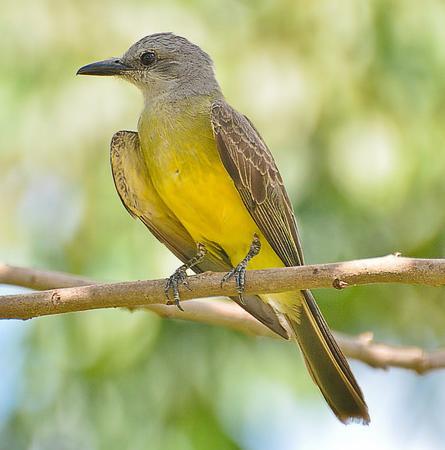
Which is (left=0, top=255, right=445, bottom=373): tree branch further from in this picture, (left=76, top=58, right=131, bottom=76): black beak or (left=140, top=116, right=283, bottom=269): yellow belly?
(left=76, top=58, right=131, bottom=76): black beak

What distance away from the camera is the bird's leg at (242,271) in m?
4.37

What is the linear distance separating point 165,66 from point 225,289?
2.35 metres

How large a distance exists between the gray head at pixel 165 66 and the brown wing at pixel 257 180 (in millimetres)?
560

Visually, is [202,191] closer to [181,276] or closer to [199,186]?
[199,186]

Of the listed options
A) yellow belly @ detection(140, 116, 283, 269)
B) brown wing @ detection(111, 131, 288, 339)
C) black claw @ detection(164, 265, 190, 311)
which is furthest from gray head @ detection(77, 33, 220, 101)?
black claw @ detection(164, 265, 190, 311)

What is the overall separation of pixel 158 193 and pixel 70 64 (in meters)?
1.14

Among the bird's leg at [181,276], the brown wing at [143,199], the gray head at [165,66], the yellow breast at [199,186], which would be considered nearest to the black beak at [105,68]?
the gray head at [165,66]

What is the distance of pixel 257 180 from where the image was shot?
5.41 meters

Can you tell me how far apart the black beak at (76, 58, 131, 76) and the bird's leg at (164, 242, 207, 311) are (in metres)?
1.27

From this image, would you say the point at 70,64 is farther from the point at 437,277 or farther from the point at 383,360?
the point at 437,277

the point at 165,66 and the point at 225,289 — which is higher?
the point at 165,66

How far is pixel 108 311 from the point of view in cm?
584

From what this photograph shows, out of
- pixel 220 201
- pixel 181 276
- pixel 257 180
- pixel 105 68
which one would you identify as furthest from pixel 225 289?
pixel 105 68

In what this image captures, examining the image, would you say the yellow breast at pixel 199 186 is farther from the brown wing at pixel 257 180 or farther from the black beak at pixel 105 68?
the black beak at pixel 105 68
